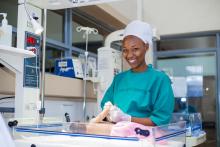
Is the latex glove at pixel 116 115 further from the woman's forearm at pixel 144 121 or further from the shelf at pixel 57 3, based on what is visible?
the shelf at pixel 57 3

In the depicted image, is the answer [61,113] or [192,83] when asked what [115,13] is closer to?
[61,113]

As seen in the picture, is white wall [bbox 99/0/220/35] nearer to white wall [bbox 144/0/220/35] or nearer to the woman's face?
white wall [bbox 144/0/220/35]

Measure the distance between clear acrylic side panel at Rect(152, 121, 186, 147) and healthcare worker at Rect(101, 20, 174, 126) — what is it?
0.74ft

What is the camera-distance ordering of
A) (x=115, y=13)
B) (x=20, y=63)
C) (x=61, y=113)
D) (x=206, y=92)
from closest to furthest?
(x=20, y=63), (x=61, y=113), (x=115, y=13), (x=206, y=92)

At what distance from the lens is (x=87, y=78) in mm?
3322

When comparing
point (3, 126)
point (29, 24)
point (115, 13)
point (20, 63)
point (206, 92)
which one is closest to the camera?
point (3, 126)

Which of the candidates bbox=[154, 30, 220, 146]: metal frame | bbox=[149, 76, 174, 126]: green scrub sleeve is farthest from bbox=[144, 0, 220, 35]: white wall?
bbox=[149, 76, 174, 126]: green scrub sleeve

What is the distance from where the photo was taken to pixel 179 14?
5.42 metres

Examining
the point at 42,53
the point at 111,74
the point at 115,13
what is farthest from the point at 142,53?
the point at 115,13

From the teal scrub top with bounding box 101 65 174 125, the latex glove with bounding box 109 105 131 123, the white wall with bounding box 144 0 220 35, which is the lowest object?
the latex glove with bounding box 109 105 131 123

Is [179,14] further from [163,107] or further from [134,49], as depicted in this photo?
[163,107]

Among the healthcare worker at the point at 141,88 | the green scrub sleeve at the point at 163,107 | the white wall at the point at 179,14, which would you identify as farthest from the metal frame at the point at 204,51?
the green scrub sleeve at the point at 163,107

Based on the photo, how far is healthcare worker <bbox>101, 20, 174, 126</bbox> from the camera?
174 cm

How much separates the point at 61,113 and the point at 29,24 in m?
1.42
